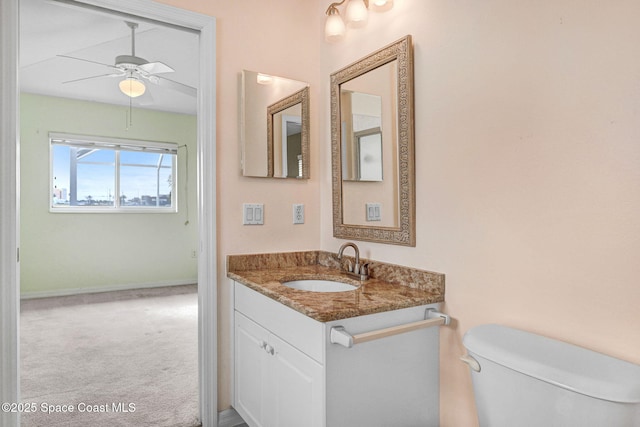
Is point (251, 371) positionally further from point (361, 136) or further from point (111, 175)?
point (111, 175)

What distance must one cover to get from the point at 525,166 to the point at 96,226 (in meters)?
5.24

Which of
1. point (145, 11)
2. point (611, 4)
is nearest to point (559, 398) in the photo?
point (611, 4)

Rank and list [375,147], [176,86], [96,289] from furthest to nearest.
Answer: [96,289] < [176,86] < [375,147]

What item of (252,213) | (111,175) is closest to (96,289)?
(111,175)

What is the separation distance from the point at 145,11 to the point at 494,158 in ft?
5.42

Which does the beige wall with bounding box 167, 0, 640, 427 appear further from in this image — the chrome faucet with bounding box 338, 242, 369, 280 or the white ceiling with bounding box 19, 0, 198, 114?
the white ceiling with bounding box 19, 0, 198, 114

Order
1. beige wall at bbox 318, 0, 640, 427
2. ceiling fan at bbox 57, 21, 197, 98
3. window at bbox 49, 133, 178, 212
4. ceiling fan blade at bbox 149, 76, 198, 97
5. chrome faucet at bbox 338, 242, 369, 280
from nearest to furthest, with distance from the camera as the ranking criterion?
beige wall at bbox 318, 0, 640, 427
chrome faucet at bbox 338, 242, 369, 280
ceiling fan at bbox 57, 21, 197, 98
ceiling fan blade at bbox 149, 76, 198, 97
window at bbox 49, 133, 178, 212

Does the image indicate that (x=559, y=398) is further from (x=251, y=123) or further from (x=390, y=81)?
(x=251, y=123)

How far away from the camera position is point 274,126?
6.75 ft

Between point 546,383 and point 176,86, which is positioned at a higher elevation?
point 176,86

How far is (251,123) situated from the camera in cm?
198

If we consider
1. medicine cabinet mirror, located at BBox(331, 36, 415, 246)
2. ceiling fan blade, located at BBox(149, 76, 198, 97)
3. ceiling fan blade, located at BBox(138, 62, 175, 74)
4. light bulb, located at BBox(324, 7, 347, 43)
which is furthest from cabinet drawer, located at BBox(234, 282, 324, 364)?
ceiling fan blade, located at BBox(149, 76, 198, 97)

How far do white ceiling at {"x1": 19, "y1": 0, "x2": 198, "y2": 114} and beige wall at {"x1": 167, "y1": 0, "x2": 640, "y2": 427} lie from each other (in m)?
1.27

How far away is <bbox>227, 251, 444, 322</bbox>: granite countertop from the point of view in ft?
4.23
